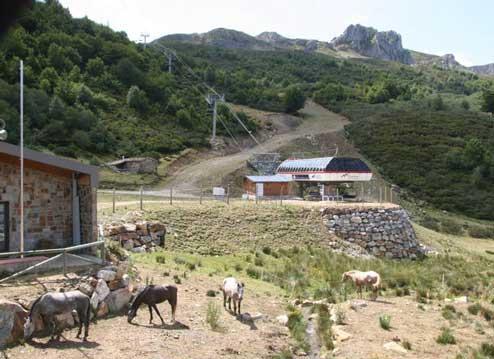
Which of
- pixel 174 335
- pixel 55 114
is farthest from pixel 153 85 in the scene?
pixel 174 335

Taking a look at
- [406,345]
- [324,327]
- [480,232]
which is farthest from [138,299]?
[480,232]

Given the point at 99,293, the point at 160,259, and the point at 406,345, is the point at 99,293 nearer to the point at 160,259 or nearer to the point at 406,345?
the point at 160,259

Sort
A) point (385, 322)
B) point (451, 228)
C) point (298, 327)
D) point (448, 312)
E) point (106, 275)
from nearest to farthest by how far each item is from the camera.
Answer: point (106, 275) → point (298, 327) → point (385, 322) → point (448, 312) → point (451, 228)

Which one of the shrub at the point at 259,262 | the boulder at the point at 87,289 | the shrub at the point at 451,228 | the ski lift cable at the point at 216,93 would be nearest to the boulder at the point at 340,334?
the boulder at the point at 87,289

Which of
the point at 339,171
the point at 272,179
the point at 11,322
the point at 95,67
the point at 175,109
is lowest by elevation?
the point at 11,322

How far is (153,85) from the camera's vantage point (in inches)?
3061

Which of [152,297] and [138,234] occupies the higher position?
[138,234]

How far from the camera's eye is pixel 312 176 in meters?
41.0

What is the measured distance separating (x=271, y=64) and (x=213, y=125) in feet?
240

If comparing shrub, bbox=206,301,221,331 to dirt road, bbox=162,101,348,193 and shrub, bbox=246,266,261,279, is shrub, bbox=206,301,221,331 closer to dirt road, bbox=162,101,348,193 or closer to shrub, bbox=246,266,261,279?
shrub, bbox=246,266,261,279

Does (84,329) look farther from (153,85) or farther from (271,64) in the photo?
(271,64)

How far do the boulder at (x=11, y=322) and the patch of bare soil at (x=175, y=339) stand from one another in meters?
0.31

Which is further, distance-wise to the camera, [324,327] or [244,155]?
[244,155]

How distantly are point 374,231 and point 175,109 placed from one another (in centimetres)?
4659
